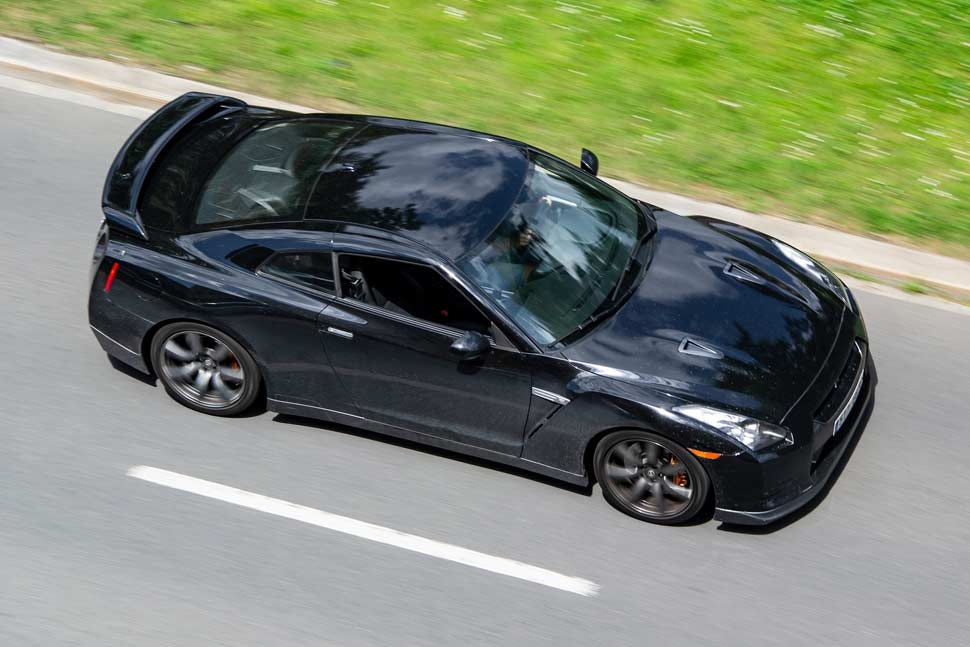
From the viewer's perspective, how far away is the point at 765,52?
10.6m

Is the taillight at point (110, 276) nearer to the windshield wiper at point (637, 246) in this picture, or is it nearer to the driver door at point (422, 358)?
the driver door at point (422, 358)

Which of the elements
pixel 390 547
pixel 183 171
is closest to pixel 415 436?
pixel 390 547

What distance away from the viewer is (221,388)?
6.84m

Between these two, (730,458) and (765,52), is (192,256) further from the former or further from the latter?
(765,52)

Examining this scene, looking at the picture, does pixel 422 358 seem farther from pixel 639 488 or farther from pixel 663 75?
pixel 663 75

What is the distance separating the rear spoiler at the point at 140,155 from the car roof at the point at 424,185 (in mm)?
1106

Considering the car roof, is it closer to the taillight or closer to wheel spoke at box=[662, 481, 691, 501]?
the taillight

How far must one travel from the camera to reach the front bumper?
599 centimetres

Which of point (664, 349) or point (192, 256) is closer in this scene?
point (664, 349)

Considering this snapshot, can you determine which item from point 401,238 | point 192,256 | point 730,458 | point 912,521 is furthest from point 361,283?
point 912,521

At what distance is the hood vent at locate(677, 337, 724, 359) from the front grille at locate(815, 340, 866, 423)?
606mm

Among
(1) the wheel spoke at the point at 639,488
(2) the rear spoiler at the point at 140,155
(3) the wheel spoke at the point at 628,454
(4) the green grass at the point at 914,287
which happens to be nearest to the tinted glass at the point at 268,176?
(2) the rear spoiler at the point at 140,155

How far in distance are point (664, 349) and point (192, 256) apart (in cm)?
268

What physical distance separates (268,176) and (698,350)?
8.67ft
